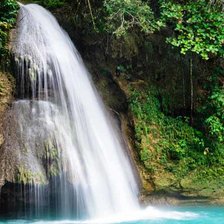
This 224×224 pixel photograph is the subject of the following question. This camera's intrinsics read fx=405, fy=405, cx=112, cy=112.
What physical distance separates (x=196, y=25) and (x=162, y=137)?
9.71 ft

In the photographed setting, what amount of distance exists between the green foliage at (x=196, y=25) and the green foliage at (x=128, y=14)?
45cm

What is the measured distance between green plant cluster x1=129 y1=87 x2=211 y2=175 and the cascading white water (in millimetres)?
654

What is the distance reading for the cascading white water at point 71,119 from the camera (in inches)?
304

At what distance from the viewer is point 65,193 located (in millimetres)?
7508

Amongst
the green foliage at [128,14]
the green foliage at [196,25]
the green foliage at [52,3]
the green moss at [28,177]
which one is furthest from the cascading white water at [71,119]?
the green foliage at [196,25]

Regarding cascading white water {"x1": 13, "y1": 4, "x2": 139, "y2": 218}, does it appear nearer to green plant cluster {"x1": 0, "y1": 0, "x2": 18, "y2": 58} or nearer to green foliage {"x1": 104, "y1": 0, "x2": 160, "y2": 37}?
green plant cluster {"x1": 0, "y1": 0, "x2": 18, "y2": 58}

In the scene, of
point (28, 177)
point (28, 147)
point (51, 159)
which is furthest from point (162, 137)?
point (28, 177)

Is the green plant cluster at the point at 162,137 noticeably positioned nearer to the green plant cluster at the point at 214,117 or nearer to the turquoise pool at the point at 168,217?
the green plant cluster at the point at 214,117

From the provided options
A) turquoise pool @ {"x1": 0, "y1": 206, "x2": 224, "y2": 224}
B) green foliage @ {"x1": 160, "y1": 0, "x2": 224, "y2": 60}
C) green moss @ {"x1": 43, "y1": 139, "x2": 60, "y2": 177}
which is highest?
green foliage @ {"x1": 160, "y1": 0, "x2": 224, "y2": 60}

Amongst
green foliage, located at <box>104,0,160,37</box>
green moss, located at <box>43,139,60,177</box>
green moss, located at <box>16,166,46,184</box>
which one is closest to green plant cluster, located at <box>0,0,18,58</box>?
green foliage, located at <box>104,0,160,37</box>

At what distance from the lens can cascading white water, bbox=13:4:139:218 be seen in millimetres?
7719

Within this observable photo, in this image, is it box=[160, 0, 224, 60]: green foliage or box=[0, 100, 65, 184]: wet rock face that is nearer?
box=[0, 100, 65, 184]: wet rock face

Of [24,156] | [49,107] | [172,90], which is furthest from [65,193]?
[172,90]

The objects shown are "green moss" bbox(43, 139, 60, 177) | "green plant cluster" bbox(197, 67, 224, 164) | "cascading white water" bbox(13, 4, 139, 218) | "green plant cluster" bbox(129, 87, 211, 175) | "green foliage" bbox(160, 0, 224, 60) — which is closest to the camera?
"green moss" bbox(43, 139, 60, 177)
